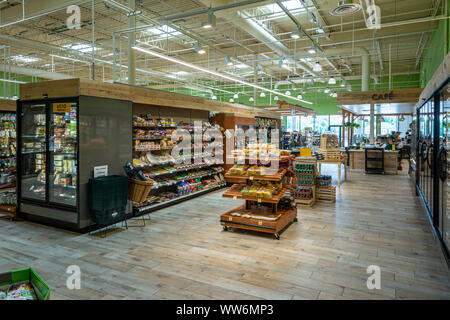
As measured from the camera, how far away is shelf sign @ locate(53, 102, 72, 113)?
536cm

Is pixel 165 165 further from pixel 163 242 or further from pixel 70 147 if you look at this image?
pixel 163 242

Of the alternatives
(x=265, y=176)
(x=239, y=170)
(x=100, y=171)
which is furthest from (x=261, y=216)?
(x=100, y=171)

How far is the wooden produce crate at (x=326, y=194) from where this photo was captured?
25.2ft

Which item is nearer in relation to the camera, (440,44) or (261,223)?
(261,223)

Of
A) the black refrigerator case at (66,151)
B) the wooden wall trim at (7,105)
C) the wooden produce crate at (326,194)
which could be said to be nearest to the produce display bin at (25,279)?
the black refrigerator case at (66,151)

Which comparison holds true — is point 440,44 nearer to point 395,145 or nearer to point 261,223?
point 395,145

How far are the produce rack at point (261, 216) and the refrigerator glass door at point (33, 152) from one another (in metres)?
3.59

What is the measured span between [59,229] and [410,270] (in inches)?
215

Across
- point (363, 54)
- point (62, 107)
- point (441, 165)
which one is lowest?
point (441, 165)

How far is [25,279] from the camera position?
1798mm

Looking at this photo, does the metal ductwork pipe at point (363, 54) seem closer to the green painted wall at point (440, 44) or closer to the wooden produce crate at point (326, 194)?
the green painted wall at point (440, 44)

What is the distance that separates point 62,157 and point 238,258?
3818mm
